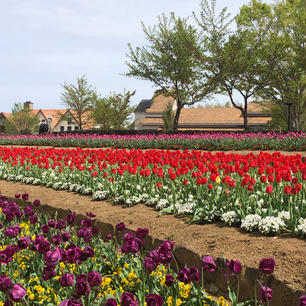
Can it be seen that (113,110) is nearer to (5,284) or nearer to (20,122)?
(20,122)

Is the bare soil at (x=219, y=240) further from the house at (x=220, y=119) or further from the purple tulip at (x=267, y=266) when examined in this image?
the house at (x=220, y=119)

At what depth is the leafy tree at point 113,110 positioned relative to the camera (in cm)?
4728

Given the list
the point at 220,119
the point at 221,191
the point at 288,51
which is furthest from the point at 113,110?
the point at 221,191

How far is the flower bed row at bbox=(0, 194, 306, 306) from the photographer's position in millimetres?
2568

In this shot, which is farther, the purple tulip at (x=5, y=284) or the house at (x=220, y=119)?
the house at (x=220, y=119)

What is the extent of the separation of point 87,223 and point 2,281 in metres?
1.37

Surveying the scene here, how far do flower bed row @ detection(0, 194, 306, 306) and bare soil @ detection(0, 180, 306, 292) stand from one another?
37cm

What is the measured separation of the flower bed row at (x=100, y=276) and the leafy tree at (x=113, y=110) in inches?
1690

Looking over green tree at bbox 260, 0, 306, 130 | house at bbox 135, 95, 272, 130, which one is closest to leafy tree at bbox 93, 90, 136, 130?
house at bbox 135, 95, 272, 130

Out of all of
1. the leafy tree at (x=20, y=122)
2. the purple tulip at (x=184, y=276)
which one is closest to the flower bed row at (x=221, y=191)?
the purple tulip at (x=184, y=276)

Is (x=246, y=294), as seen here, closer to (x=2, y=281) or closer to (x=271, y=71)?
(x=2, y=281)

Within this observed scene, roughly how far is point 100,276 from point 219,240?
2.34m

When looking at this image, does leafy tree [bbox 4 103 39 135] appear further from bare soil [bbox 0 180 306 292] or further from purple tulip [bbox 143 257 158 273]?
purple tulip [bbox 143 257 158 273]

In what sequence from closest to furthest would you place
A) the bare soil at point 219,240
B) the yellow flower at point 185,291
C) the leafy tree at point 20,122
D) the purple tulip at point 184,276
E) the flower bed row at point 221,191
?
the purple tulip at point 184,276 < the yellow flower at point 185,291 < the bare soil at point 219,240 < the flower bed row at point 221,191 < the leafy tree at point 20,122
